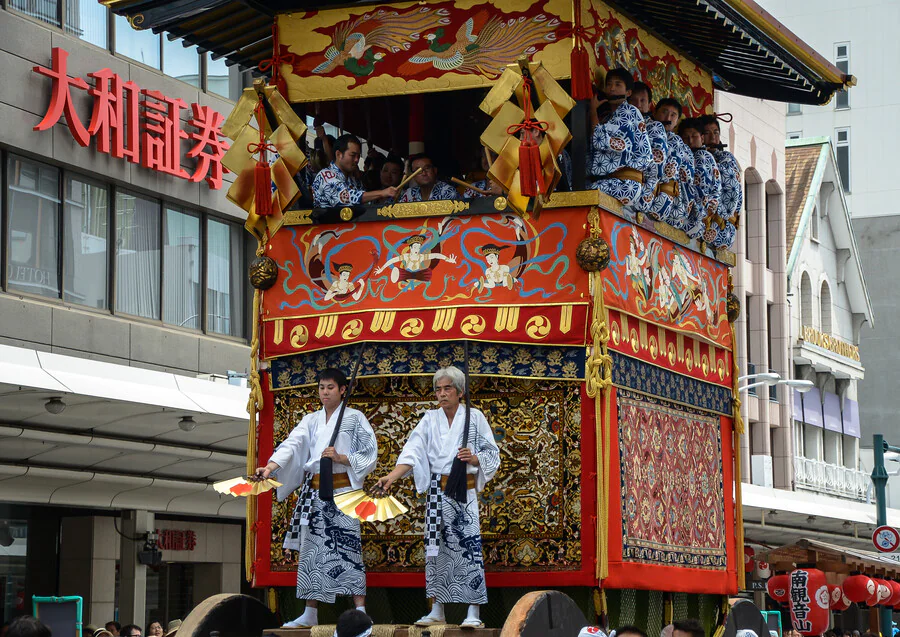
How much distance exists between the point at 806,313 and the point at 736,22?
1506 inches

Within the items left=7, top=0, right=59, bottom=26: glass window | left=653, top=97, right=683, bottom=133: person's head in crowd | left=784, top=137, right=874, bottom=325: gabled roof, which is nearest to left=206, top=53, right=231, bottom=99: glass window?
left=7, top=0, right=59, bottom=26: glass window

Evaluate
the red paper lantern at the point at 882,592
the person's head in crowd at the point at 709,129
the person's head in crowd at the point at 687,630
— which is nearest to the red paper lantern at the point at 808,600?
the red paper lantern at the point at 882,592

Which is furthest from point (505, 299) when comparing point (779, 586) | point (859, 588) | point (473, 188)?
point (859, 588)

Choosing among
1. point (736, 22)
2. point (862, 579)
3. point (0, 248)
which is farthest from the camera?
point (862, 579)

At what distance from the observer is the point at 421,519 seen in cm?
980

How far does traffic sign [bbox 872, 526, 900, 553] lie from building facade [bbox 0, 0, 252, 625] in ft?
38.9

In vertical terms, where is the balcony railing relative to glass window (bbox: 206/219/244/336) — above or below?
below

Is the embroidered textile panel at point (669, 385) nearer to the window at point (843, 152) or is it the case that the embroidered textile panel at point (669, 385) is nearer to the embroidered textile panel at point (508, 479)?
the embroidered textile panel at point (508, 479)

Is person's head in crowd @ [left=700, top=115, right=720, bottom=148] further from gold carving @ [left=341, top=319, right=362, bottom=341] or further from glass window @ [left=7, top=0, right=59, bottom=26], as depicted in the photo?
glass window @ [left=7, top=0, right=59, bottom=26]

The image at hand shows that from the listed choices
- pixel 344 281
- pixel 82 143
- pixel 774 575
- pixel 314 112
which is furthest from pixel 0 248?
pixel 774 575

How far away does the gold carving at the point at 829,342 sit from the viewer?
150ft

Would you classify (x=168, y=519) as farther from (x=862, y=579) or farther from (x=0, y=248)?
(x=862, y=579)

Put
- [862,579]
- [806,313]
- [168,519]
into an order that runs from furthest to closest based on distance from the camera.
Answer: [806,313], [862,579], [168,519]

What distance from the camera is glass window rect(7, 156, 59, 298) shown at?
21.2 metres
